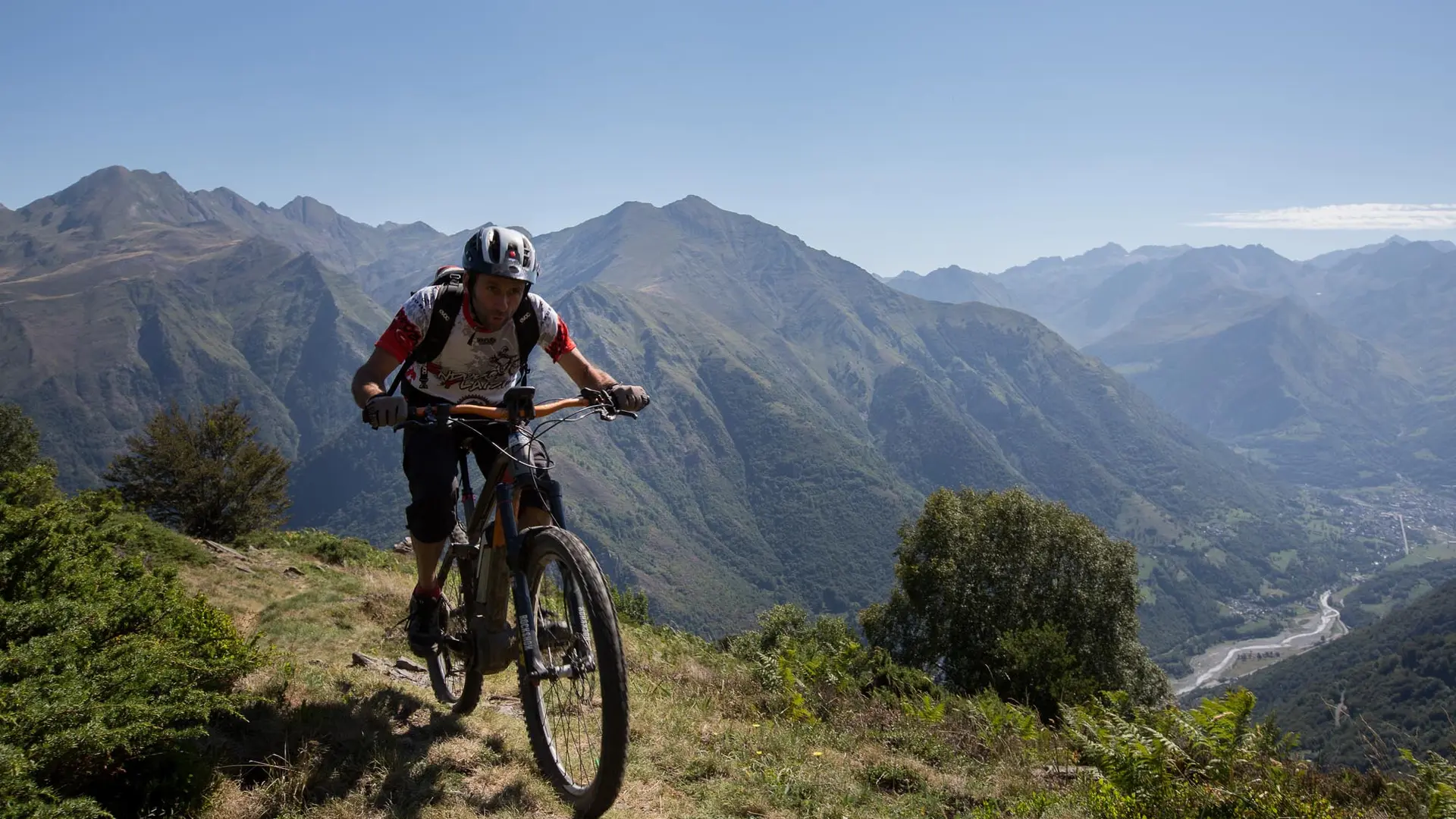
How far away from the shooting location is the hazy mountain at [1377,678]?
80.1 m

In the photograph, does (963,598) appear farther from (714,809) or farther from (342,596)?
(714,809)

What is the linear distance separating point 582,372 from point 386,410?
171cm

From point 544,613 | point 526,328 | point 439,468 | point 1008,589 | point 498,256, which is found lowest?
point 1008,589

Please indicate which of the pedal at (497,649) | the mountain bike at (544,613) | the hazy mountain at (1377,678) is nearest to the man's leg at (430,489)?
the mountain bike at (544,613)

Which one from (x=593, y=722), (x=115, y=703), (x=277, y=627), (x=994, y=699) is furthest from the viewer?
(x=277, y=627)

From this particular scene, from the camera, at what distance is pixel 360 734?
17.4 feet

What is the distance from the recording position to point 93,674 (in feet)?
12.7

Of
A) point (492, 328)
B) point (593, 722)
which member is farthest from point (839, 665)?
point (492, 328)

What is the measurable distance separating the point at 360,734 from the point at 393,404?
8.19 ft

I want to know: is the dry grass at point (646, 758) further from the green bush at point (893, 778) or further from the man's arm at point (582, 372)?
the man's arm at point (582, 372)

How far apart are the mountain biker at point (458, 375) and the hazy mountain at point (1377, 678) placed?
155ft

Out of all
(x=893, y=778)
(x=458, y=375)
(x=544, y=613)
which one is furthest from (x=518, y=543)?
(x=893, y=778)

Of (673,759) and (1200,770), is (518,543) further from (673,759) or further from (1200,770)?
(1200,770)

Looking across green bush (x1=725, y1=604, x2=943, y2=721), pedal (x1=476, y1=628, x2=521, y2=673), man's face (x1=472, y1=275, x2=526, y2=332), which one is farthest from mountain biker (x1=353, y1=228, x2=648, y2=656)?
green bush (x1=725, y1=604, x2=943, y2=721)
